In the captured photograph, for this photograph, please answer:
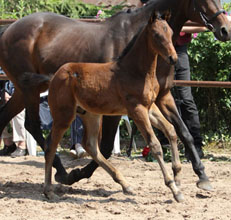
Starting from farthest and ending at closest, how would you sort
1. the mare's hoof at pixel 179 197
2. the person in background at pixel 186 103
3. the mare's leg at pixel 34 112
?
the person in background at pixel 186 103 → the mare's leg at pixel 34 112 → the mare's hoof at pixel 179 197

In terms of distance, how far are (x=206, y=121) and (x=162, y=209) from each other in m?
4.06

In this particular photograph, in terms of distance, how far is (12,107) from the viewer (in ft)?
20.4

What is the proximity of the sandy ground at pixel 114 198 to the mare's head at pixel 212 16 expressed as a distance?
4.73 ft

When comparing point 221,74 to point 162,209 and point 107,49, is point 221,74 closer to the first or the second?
point 107,49

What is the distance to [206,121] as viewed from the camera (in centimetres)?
817

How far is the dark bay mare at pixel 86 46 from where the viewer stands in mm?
5141

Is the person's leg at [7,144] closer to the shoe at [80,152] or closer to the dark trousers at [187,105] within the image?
the shoe at [80,152]

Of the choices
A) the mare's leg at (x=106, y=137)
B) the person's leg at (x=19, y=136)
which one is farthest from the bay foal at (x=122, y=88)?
the person's leg at (x=19, y=136)

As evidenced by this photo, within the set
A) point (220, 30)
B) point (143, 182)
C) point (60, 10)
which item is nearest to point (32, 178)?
point (143, 182)

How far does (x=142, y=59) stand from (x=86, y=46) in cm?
103

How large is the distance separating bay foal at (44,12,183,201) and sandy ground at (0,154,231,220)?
0.18 m

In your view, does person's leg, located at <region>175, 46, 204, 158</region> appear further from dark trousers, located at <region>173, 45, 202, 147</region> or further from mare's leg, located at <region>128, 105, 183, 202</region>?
mare's leg, located at <region>128, 105, 183, 202</region>

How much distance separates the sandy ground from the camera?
13.7ft

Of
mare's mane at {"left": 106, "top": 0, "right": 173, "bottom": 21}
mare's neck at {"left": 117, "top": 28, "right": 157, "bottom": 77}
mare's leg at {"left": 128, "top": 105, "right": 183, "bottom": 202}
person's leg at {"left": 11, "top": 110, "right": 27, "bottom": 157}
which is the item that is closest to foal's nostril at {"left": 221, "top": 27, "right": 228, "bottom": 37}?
mare's mane at {"left": 106, "top": 0, "right": 173, "bottom": 21}
